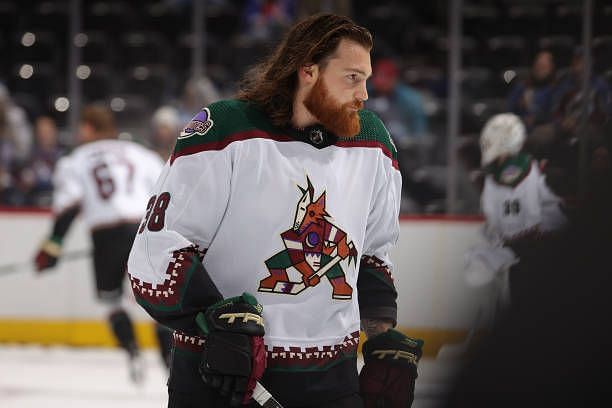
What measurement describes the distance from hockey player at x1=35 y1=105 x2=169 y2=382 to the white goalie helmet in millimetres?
2855

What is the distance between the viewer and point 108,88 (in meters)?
8.00

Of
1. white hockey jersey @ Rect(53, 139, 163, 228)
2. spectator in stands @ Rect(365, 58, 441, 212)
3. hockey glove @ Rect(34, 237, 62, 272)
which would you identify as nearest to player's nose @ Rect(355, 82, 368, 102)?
white hockey jersey @ Rect(53, 139, 163, 228)

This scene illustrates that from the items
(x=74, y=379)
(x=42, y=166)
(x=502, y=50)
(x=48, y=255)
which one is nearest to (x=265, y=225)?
(x=74, y=379)

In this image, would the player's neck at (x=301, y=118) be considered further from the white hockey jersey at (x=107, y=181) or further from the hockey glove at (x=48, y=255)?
the hockey glove at (x=48, y=255)

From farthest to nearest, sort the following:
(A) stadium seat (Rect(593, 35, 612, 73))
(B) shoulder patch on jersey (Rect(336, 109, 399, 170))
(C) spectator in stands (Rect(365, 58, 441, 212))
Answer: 1. (C) spectator in stands (Rect(365, 58, 441, 212))
2. (B) shoulder patch on jersey (Rect(336, 109, 399, 170))
3. (A) stadium seat (Rect(593, 35, 612, 73))

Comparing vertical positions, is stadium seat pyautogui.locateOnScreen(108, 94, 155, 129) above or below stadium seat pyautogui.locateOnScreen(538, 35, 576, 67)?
below

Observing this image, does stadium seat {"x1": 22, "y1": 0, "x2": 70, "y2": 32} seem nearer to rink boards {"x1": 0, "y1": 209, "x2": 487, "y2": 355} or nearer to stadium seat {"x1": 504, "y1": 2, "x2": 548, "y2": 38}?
rink boards {"x1": 0, "y1": 209, "x2": 487, "y2": 355}

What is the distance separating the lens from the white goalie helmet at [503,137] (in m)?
2.54

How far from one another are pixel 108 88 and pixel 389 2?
7.48ft

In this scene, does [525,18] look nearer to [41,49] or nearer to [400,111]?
[400,111]

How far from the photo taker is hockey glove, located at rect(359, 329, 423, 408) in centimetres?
185

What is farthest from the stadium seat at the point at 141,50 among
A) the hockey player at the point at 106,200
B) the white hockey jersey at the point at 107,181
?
the white hockey jersey at the point at 107,181

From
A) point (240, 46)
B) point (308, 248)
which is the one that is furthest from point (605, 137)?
point (240, 46)

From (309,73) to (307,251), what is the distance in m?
0.31
